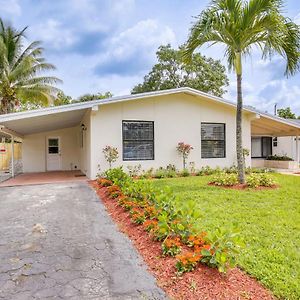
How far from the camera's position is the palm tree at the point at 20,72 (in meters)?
19.0

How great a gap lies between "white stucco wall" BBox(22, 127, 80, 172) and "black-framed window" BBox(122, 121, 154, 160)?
571cm

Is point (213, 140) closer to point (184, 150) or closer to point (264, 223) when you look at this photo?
point (184, 150)

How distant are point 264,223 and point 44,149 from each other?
45.9ft

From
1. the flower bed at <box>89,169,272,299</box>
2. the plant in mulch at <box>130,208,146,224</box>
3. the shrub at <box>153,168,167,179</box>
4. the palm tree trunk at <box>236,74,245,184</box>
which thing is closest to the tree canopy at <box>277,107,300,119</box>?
the shrub at <box>153,168,167,179</box>

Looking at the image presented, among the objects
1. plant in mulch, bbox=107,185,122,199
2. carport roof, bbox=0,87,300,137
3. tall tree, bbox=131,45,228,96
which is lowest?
plant in mulch, bbox=107,185,122,199

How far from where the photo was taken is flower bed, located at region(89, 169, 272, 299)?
2865 millimetres

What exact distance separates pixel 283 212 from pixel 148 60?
2647 cm

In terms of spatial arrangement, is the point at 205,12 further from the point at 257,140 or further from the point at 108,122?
the point at 257,140

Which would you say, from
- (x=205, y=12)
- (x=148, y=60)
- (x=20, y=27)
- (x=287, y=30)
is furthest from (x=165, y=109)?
(x=148, y=60)

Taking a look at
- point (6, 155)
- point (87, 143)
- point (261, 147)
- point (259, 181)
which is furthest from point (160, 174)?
point (6, 155)

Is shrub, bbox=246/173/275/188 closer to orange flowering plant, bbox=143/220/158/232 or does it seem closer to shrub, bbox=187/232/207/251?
orange flowering plant, bbox=143/220/158/232

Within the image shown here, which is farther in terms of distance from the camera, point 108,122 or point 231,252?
point 108,122

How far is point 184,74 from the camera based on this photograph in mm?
28828

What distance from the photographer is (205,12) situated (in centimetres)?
801
